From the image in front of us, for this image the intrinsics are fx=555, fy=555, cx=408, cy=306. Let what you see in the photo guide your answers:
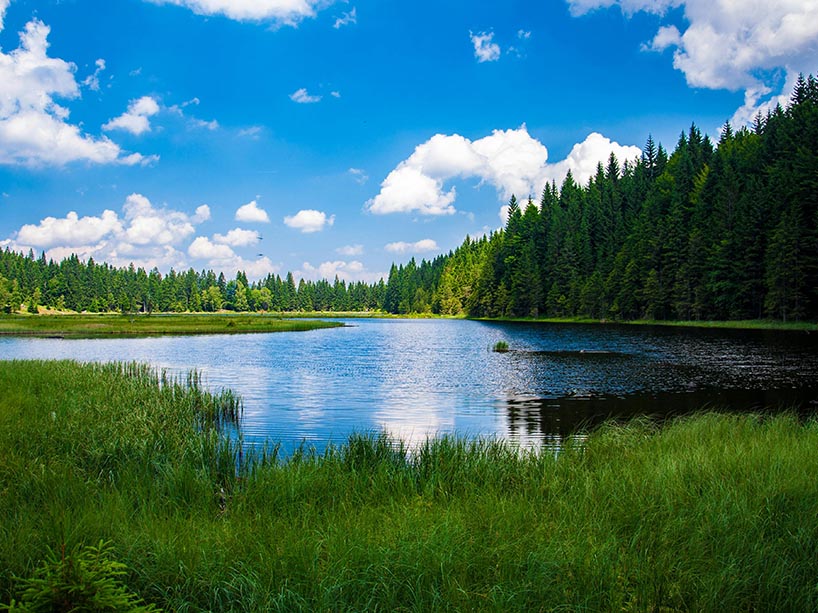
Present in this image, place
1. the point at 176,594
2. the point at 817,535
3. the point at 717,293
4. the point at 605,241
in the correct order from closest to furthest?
1. the point at 176,594
2. the point at 817,535
3. the point at 717,293
4. the point at 605,241

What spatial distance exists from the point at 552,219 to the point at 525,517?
13086 centimetres

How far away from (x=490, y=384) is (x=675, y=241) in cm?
7060

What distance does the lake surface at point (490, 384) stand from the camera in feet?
64.3

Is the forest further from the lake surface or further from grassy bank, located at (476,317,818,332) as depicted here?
the lake surface

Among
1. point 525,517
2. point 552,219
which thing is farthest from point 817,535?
point 552,219

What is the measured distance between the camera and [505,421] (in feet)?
65.3

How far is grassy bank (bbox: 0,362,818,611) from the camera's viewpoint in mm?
5375

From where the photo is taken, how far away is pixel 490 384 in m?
29.7

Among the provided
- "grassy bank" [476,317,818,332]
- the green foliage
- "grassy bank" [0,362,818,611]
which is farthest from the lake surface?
"grassy bank" [476,317,818,332]

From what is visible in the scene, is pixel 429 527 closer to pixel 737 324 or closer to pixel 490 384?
pixel 490 384

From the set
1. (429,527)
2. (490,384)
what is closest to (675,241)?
(490,384)

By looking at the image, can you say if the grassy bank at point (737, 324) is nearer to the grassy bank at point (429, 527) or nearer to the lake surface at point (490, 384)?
the lake surface at point (490, 384)

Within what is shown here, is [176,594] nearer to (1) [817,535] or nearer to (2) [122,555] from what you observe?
(2) [122,555]

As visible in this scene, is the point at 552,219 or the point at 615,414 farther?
the point at 552,219
